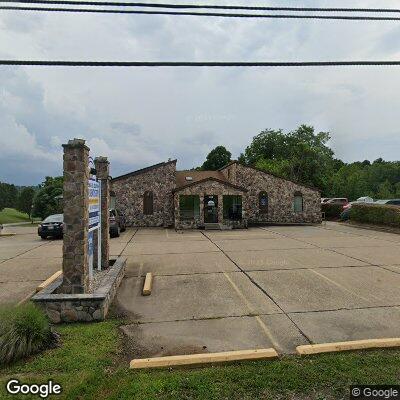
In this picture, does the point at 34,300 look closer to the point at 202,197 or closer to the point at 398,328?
the point at 398,328

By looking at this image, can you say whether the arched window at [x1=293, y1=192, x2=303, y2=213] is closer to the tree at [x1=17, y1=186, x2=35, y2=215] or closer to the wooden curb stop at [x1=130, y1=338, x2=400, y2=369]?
the wooden curb stop at [x1=130, y1=338, x2=400, y2=369]

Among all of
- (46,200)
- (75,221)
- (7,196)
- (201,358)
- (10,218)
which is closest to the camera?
(201,358)

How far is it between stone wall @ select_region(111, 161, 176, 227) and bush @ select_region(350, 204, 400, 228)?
15477mm

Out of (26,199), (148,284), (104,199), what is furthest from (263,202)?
(26,199)

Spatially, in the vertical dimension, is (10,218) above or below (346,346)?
above

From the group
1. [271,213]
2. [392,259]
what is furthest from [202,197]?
[392,259]

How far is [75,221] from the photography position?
7.22 meters

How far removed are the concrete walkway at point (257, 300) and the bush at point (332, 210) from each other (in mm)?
21496

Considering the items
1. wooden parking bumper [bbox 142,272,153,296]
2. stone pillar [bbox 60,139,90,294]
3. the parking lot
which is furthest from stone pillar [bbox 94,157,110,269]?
stone pillar [bbox 60,139,90,294]

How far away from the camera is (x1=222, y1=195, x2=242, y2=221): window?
29.3 meters

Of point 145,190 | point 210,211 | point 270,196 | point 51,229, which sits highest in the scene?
point 145,190

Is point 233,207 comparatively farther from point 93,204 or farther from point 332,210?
point 93,204

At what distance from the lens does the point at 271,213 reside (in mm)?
31297

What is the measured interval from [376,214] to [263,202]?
9.28 metres
